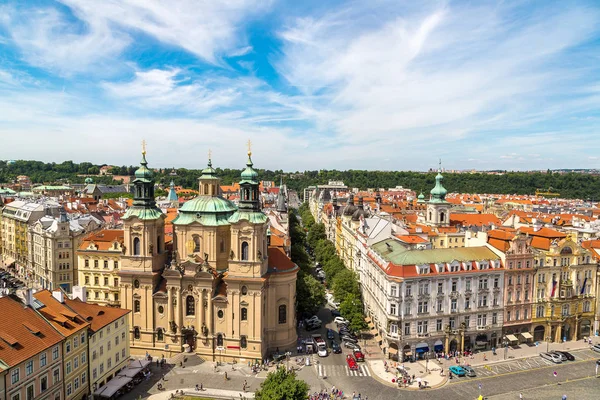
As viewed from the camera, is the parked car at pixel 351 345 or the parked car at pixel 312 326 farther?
the parked car at pixel 312 326

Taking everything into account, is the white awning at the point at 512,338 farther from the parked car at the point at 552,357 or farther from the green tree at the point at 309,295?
the green tree at the point at 309,295

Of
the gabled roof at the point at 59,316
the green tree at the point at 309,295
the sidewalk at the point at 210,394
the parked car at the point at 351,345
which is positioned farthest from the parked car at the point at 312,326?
the gabled roof at the point at 59,316

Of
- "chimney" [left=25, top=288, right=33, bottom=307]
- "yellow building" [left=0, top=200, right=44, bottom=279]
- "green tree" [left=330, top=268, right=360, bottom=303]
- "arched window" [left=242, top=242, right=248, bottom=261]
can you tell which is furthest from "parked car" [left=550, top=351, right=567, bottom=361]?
"yellow building" [left=0, top=200, right=44, bottom=279]

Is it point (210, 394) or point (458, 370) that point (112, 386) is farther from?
point (458, 370)

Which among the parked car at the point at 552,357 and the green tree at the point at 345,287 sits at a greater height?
the green tree at the point at 345,287

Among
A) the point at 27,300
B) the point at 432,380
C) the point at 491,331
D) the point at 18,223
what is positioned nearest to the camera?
the point at 27,300

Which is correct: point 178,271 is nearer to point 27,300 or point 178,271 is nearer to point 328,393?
point 27,300

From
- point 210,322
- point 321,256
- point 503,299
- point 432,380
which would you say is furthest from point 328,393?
point 321,256
